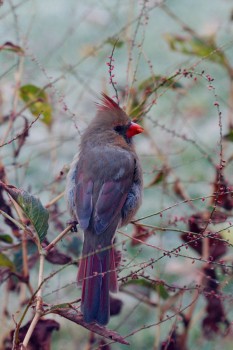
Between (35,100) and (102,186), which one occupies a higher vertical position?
(35,100)

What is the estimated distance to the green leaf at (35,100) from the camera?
3.28m

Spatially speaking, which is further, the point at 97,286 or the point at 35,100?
the point at 35,100

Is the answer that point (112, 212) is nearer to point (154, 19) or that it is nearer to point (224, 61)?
point (224, 61)

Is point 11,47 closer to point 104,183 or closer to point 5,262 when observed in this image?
point 104,183

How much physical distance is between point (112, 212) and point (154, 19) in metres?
3.52

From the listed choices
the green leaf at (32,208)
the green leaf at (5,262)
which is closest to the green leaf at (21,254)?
the green leaf at (5,262)

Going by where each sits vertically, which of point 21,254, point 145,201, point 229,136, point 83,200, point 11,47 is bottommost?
point 21,254

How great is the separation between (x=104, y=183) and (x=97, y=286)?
0.70 metres

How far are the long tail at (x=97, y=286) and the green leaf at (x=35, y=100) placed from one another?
0.81 meters

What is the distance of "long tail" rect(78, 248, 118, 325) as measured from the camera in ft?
8.01

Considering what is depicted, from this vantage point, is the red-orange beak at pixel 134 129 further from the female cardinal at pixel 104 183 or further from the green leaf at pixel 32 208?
the green leaf at pixel 32 208

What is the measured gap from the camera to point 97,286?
258cm

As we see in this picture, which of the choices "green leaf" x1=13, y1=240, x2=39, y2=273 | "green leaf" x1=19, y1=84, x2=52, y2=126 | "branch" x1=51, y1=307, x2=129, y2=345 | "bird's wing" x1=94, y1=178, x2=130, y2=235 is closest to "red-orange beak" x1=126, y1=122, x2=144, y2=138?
"bird's wing" x1=94, y1=178, x2=130, y2=235

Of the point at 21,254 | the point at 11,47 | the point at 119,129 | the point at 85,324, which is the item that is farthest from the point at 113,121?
the point at 85,324
